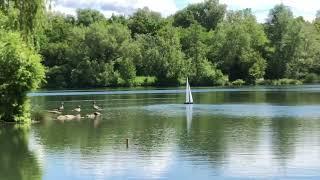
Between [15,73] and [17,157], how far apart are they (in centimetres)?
1573

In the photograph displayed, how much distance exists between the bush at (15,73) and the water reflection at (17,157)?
3077 mm

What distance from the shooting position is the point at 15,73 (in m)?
47.6

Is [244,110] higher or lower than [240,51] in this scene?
lower

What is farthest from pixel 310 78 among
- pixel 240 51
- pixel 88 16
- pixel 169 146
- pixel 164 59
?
pixel 169 146

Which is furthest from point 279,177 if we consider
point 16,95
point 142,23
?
point 142,23

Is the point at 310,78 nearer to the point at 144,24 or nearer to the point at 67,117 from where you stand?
the point at 144,24

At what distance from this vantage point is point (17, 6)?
87.1 ft

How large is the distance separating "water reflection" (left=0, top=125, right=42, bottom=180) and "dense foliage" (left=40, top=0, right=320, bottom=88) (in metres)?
80.0

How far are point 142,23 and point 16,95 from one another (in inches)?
3924

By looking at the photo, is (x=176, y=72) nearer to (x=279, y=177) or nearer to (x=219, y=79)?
(x=219, y=79)

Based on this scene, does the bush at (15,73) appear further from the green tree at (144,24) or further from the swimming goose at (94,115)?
the green tree at (144,24)

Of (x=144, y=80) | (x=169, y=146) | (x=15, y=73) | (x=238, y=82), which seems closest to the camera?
(x=169, y=146)

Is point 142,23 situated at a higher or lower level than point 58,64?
higher

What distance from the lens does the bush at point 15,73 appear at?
47.1 metres
